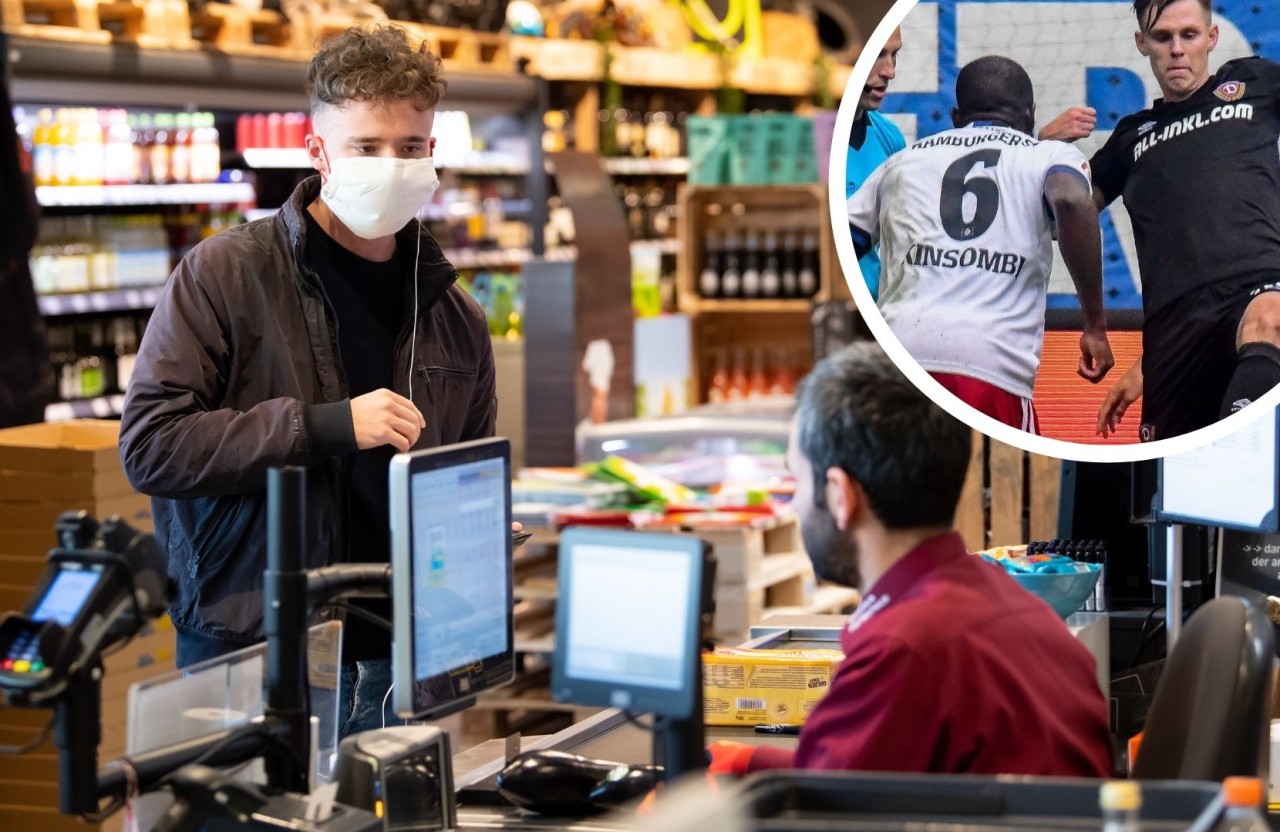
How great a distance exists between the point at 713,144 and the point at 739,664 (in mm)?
5387

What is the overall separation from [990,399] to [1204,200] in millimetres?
358

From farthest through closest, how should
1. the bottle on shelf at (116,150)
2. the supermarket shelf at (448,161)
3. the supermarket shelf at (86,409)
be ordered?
1. the supermarket shelf at (448,161)
2. the bottle on shelf at (116,150)
3. the supermarket shelf at (86,409)

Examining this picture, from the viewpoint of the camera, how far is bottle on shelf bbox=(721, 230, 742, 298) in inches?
288

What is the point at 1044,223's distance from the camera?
212cm

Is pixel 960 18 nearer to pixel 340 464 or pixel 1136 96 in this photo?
pixel 1136 96

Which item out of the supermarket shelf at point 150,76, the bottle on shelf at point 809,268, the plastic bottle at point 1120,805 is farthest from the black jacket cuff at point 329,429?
the bottle on shelf at point 809,268

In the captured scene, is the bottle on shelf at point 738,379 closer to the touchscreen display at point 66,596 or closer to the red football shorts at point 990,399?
the red football shorts at point 990,399

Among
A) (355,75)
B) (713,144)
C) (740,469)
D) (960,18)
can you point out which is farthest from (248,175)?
(960,18)

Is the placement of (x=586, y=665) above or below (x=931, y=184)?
below

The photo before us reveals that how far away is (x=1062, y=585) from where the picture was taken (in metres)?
2.56

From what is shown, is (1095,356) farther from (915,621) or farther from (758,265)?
(758,265)

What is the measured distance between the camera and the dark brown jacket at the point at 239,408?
7.79 feet

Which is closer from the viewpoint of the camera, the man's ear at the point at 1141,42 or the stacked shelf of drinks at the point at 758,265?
the man's ear at the point at 1141,42

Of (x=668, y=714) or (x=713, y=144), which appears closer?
(x=668, y=714)
